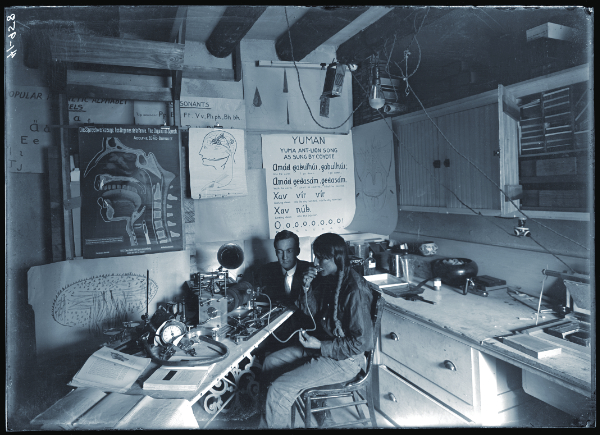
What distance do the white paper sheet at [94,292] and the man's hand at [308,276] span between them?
870 mm

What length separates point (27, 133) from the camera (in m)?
2.29

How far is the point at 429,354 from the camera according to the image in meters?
2.10

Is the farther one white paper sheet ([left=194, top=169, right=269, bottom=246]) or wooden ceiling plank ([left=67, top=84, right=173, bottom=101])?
white paper sheet ([left=194, top=169, right=269, bottom=246])

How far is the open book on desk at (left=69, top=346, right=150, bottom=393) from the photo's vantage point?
1536 millimetres

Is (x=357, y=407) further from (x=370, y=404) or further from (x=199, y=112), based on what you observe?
(x=199, y=112)

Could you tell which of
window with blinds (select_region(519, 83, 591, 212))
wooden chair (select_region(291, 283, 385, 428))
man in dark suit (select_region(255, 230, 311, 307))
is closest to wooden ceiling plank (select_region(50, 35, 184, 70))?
man in dark suit (select_region(255, 230, 311, 307))

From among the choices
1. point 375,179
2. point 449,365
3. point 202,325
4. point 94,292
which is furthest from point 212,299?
point 375,179

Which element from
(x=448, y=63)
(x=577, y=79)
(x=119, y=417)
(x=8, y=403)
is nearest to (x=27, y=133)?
(x=8, y=403)

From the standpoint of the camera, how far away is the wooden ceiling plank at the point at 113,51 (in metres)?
1.90

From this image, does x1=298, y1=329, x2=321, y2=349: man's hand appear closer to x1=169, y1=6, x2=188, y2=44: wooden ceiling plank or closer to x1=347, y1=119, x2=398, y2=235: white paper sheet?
x1=347, y1=119, x2=398, y2=235: white paper sheet

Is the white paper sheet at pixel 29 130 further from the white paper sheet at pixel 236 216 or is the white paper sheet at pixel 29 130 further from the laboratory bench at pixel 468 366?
the laboratory bench at pixel 468 366

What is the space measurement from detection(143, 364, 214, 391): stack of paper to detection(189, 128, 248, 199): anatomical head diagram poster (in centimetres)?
141

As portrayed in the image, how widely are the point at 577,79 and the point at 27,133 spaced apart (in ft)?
9.78

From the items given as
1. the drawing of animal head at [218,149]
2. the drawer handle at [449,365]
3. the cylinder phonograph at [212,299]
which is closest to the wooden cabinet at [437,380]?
the drawer handle at [449,365]
